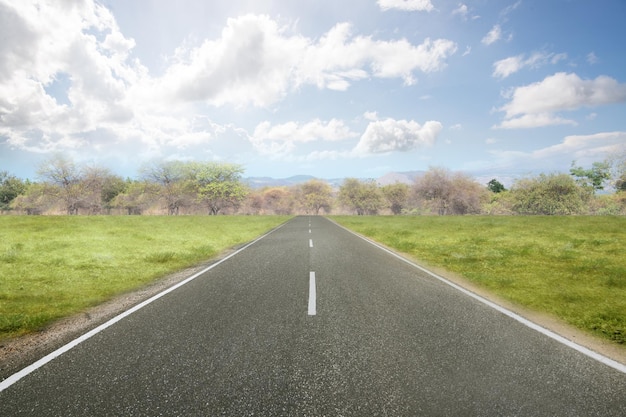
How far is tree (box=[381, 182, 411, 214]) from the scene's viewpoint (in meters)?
86.2

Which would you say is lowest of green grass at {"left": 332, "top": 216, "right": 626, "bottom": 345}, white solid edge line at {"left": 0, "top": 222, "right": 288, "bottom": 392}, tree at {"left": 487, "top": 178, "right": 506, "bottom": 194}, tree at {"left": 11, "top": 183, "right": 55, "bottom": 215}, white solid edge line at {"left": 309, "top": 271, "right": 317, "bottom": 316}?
green grass at {"left": 332, "top": 216, "right": 626, "bottom": 345}

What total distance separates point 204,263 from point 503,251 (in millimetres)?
12913

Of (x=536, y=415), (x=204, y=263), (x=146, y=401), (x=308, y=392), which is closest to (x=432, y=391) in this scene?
(x=536, y=415)

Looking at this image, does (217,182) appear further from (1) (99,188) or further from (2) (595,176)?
(2) (595,176)

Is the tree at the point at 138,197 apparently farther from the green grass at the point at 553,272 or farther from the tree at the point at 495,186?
the tree at the point at 495,186

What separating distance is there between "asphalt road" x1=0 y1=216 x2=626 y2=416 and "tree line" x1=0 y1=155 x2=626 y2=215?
204 feet

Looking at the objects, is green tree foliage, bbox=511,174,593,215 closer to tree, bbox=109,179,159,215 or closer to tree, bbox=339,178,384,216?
tree, bbox=339,178,384,216

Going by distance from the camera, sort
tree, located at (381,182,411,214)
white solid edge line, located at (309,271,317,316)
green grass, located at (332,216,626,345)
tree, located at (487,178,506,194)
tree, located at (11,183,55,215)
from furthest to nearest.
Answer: tree, located at (487,178,506,194), tree, located at (381,182,411,214), tree, located at (11,183,55,215), green grass, located at (332,216,626,345), white solid edge line, located at (309,271,317,316)

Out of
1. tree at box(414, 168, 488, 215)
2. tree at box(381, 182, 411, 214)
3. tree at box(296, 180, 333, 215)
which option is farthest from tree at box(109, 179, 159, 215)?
tree at box(414, 168, 488, 215)

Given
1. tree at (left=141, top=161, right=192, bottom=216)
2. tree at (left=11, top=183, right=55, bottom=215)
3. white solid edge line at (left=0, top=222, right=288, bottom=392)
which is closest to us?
white solid edge line at (left=0, top=222, right=288, bottom=392)

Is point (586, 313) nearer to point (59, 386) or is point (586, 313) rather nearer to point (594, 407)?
point (594, 407)

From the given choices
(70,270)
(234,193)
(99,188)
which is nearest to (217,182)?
(234,193)

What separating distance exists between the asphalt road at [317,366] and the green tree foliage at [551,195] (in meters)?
60.5

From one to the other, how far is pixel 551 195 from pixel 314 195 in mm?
66199
